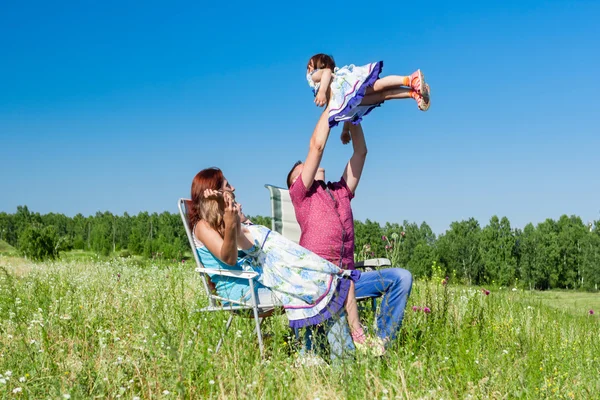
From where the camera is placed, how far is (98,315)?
14.5 feet

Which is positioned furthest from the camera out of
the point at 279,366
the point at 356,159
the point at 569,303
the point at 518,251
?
the point at 518,251

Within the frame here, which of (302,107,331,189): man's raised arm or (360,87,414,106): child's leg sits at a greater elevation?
(360,87,414,106): child's leg

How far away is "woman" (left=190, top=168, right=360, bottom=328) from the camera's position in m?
3.25

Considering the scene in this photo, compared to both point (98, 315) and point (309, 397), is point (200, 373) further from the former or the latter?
point (98, 315)

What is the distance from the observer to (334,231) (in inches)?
133

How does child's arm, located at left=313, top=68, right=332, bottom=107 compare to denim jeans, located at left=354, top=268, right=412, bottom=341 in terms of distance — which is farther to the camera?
child's arm, located at left=313, top=68, right=332, bottom=107

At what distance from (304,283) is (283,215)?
143cm

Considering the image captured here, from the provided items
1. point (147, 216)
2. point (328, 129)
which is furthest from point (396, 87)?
point (147, 216)

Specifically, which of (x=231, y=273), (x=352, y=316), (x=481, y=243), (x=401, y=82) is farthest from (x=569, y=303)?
(x=481, y=243)

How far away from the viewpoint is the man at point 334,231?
3260 mm

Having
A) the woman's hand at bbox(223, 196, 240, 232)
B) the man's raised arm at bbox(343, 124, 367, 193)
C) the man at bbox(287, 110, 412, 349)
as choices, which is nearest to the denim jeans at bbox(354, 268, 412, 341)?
the man at bbox(287, 110, 412, 349)

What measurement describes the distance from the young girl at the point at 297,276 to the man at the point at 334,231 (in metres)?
Answer: 0.11

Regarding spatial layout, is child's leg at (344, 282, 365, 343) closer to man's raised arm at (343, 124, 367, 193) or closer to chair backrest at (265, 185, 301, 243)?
man's raised arm at (343, 124, 367, 193)

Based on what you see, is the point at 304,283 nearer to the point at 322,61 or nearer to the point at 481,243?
the point at 322,61
